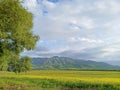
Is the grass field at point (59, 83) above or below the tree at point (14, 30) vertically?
below

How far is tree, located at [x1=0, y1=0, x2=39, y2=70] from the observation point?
2981cm

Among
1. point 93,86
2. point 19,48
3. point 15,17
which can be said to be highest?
point 15,17

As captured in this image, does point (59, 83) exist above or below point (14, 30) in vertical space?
below

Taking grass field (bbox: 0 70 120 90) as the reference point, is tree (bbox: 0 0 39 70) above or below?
above

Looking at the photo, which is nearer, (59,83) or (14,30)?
(14,30)

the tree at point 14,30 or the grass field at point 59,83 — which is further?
the grass field at point 59,83

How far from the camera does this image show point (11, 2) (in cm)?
3020

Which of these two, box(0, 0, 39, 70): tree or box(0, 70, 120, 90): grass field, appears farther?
box(0, 70, 120, 90): grass field

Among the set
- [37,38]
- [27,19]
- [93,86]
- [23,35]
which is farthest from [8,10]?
[93,86]

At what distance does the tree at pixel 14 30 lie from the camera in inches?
1174

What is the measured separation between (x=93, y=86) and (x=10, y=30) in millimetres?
18307

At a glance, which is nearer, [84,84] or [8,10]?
[8,10]

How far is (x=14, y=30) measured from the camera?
31.6 meters

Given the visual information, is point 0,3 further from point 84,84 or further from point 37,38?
point 84,84
